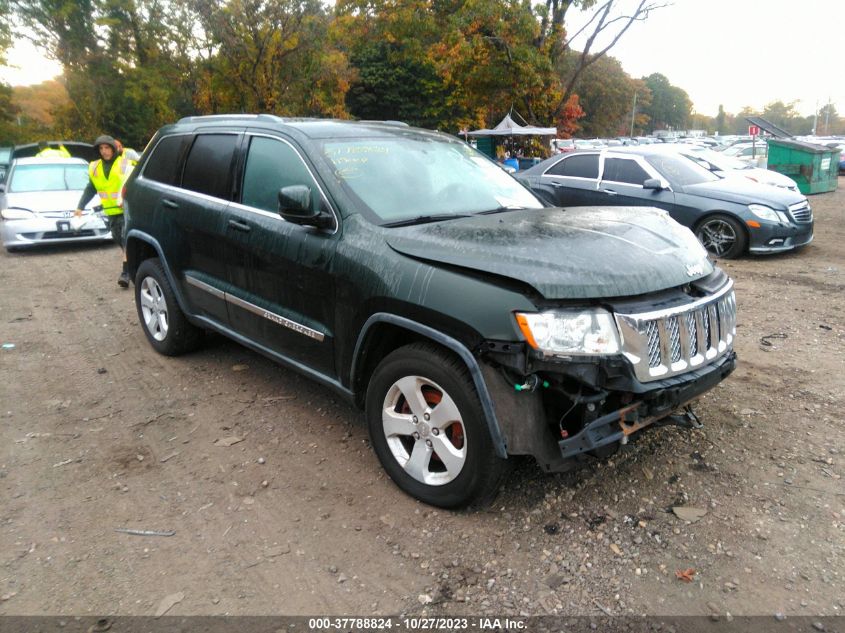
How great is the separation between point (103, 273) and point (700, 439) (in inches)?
321

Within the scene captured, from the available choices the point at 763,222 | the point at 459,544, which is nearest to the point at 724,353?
the point at 459,544

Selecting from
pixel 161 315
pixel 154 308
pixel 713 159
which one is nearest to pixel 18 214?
pixel 154 308

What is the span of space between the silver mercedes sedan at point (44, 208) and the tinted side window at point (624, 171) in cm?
824

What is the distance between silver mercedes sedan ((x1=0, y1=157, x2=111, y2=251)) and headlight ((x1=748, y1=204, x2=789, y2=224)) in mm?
10087

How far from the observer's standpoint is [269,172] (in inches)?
159

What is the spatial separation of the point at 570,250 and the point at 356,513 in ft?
5.44

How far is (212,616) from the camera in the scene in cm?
258

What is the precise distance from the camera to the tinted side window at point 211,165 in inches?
173

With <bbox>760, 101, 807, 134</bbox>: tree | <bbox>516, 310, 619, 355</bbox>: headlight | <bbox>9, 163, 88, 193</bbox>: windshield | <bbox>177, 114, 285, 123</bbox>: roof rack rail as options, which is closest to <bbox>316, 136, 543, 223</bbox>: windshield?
<bbox>177, 114, 285, 123</bbox>: roof rack rail

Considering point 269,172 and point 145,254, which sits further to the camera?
point 145,254

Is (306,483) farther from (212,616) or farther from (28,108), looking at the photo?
(28,108)

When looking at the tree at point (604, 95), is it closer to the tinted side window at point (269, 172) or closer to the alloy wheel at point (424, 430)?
the tinted side window at point (269, 172)

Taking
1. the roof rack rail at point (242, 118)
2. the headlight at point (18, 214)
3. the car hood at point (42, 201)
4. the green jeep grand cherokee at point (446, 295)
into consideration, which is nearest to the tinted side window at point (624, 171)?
the green jeep grand cherokee at point (446, 295)

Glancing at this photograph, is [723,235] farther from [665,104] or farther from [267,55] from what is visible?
[665,104]
